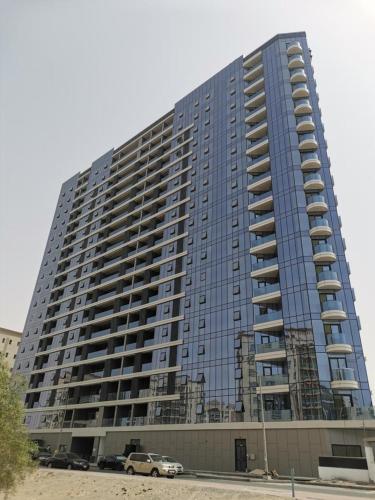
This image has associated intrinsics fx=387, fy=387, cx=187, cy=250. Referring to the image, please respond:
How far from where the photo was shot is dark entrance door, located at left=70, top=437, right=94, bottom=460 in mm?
59156

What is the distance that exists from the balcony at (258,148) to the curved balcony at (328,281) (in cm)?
2234

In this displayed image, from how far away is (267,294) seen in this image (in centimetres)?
4525

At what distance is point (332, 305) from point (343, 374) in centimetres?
705

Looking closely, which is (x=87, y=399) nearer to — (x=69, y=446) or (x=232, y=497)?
(x=69, y=446)

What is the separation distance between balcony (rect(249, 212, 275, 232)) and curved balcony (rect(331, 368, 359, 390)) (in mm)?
19621

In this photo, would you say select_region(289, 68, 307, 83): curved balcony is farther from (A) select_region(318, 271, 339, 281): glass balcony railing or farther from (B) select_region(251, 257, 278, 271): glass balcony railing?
(A) select_region(318, 271, 339, 281): glass balcony railing

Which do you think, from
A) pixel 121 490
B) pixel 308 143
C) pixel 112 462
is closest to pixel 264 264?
pixel 308 143

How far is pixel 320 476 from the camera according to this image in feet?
108

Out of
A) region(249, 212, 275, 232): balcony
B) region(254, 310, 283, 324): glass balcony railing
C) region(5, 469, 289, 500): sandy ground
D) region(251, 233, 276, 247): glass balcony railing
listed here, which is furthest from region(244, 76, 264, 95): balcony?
region(5, 469, 289, 500): sandy ground

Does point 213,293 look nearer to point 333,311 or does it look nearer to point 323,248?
point 323,248

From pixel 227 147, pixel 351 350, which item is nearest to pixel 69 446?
pixel 351 350

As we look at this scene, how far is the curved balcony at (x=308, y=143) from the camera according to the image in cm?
5146

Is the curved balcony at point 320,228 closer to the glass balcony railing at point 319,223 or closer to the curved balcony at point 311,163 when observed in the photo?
the glass balcony railing at point 319,223

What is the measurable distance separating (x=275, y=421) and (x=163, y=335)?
20.9 metres
